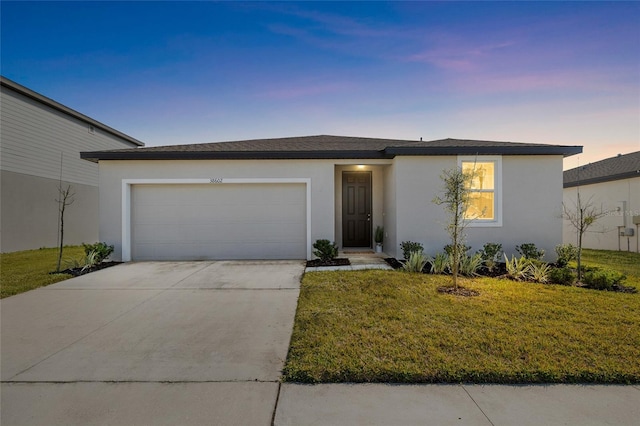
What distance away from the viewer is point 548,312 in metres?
3.96

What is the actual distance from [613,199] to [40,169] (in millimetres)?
23068

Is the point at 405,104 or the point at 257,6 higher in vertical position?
the point at 257,6

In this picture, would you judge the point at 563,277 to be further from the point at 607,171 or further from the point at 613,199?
the point at 607,171

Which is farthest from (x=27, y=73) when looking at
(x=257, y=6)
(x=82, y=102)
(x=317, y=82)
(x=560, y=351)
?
(x=560, y=351)

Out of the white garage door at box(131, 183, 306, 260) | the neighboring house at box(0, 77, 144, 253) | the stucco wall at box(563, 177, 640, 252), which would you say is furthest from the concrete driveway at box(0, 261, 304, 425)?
the stucco wall at box(563, 177, 640, 252)

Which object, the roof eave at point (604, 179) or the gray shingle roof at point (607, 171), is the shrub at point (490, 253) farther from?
the roof eave at point (604, 179)

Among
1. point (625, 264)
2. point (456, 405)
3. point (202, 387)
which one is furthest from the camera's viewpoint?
point (625, 264)

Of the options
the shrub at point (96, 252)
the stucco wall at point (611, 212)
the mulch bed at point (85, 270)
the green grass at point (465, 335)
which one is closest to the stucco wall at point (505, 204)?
the green grass at point (465, 335)

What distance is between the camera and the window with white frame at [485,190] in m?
7.58

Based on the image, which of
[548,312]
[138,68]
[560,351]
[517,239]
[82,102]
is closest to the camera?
[560,351]

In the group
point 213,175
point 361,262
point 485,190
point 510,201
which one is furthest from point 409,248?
point 213,175

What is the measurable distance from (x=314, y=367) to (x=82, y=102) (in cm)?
1618

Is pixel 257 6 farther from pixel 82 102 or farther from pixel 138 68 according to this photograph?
pixel 82 102

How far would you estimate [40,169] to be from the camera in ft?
38.4
